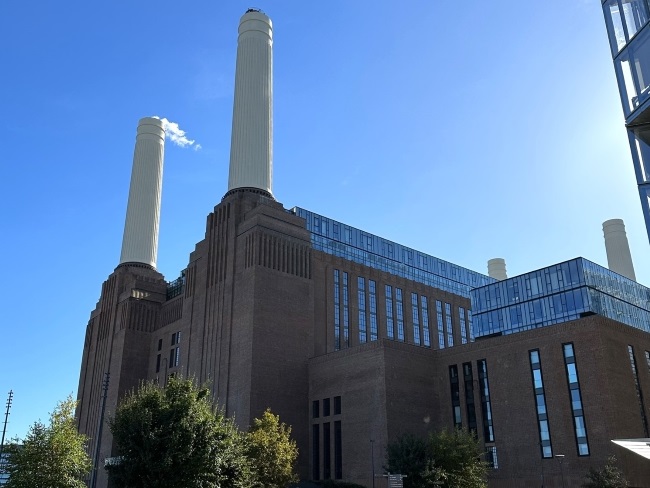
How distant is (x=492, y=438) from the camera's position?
6181 centimetres

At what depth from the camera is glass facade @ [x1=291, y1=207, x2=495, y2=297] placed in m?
86.7

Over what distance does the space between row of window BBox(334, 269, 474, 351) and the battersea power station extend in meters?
0.25

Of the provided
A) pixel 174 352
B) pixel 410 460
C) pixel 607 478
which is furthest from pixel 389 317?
pixel 607 478

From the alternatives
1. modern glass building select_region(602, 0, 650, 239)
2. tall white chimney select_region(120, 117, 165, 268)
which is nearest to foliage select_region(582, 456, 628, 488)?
modern glass building select_region(602, 0, 650, 239)

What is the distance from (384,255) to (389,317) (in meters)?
10.9

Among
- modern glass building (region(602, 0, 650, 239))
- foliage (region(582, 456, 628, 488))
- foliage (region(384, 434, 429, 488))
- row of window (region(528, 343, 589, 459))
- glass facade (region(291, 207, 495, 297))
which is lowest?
foliage (region(582, 456, 628, 488))

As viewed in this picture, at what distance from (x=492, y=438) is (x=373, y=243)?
37.6 metres

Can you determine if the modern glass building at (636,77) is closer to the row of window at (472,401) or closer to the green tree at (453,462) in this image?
the green tree at (453,462)

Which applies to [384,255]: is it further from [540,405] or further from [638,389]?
[638,389]

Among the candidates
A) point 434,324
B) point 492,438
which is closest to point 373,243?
point 434,324

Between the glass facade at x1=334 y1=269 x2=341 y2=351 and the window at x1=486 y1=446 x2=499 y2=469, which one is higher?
the glass facade at x1=334 y1=269 x2=341 y2=351

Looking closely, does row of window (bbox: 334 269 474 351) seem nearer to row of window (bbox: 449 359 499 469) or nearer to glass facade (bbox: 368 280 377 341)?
glass facade (bbox: 368 280 377 341)

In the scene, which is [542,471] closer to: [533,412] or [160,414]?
[533,412]

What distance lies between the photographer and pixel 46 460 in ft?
107
